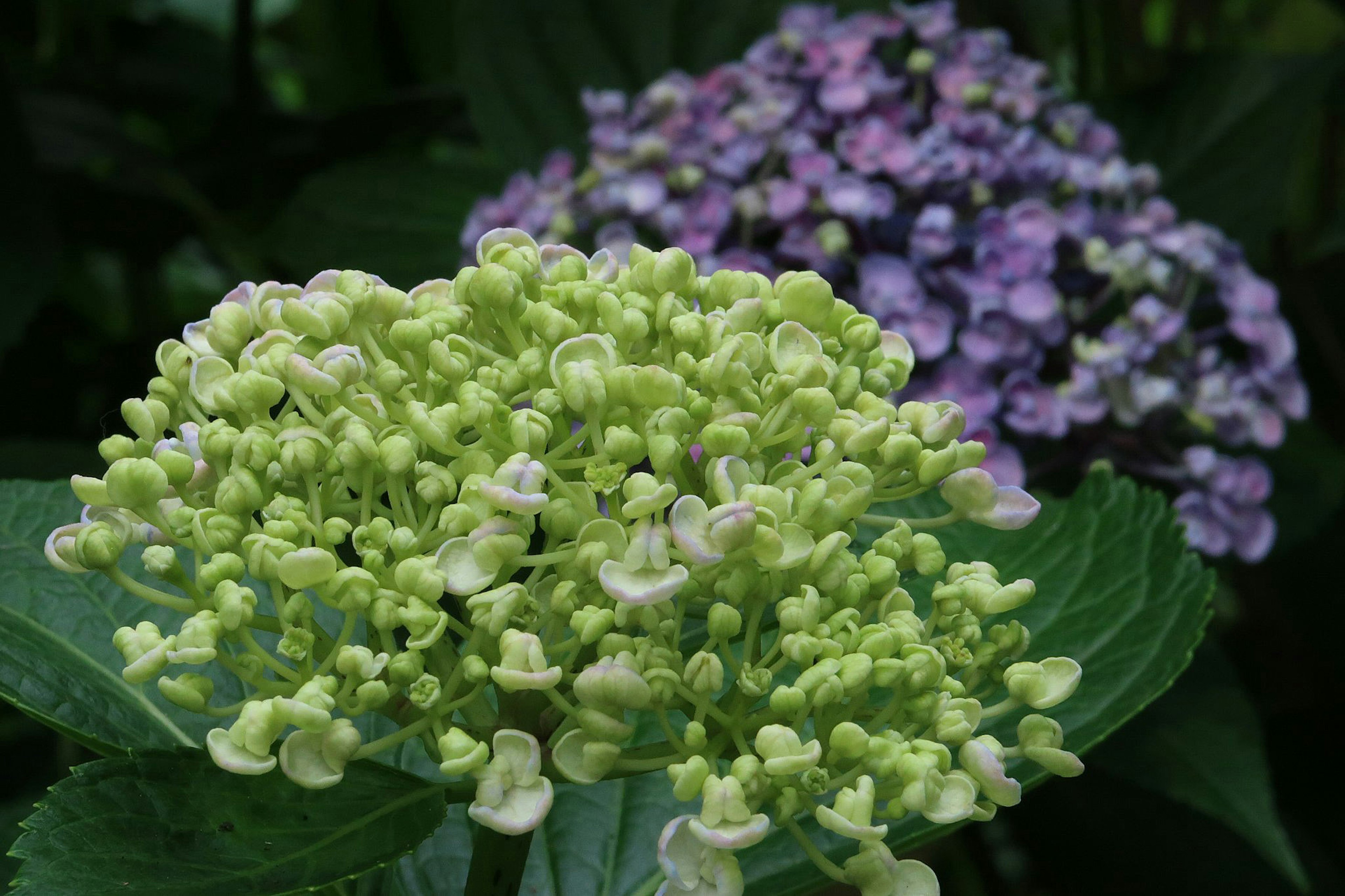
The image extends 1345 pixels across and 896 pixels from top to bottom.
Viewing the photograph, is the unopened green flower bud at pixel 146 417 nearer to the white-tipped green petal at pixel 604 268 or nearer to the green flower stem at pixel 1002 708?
the white-tipped green petal at pixel 604 268

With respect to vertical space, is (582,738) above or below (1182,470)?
above

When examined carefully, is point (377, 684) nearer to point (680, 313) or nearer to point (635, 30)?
point (680, 313)

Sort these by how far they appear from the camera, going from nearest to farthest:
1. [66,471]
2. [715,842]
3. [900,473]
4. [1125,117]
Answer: [715,842]
[900,473]
[66,471]
[1125,117]

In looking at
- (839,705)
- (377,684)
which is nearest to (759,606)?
(839,705)

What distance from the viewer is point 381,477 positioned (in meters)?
0.54

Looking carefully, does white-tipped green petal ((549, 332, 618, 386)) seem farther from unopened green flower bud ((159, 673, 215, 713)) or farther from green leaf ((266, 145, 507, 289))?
green leaf ((266, 145, 507, 289))

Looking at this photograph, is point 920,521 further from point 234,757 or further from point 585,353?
point 234,757

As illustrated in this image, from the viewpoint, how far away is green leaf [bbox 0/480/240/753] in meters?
0.59

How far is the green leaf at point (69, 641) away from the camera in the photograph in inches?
23.3

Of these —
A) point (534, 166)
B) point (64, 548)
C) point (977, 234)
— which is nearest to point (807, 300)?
point (64, 548)

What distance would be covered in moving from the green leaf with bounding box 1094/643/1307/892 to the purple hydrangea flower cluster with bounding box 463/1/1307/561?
0.14m

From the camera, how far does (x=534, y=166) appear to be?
162 cm

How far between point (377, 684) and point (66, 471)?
784mm

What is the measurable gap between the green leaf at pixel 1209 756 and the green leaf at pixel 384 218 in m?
0.90
